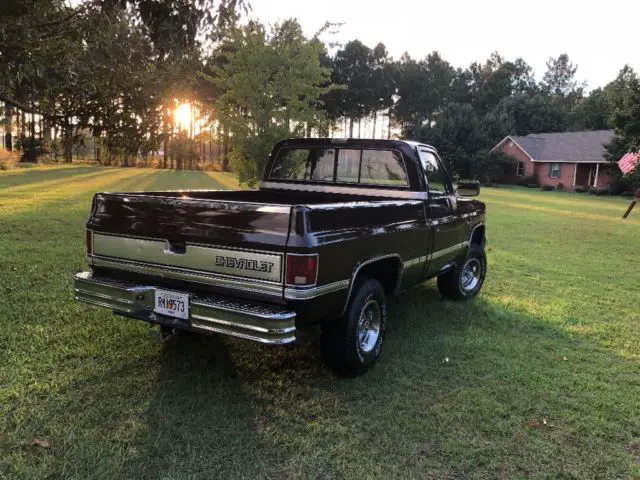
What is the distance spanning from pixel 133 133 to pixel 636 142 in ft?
52.1

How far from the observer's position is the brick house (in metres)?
36.8

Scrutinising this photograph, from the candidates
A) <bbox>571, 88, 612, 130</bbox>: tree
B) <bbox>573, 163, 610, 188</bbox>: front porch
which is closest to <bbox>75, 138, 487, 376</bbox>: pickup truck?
<bbox>573, 163, 610, 188</bbox>: front porch

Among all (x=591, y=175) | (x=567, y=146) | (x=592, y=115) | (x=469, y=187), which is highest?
(x=592, y=115)

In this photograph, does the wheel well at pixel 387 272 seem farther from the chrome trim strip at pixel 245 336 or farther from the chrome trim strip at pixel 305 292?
the chrome trim strip at pixel 245 336

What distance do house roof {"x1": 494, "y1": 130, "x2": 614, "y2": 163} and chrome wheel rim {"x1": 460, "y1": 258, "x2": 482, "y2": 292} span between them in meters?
33.5

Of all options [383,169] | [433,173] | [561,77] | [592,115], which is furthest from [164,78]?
[561,77]

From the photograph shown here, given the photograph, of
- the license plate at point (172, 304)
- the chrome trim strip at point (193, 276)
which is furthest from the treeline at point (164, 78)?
the license plate at point (172, 304)

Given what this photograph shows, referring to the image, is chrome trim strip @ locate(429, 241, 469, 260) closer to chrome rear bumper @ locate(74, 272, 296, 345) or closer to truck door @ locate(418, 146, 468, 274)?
truck door @ locate(418, 146, 468, 274)

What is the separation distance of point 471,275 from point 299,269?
13.3 ft

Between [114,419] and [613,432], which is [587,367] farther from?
[114,419]

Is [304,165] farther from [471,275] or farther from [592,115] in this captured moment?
[592,115]

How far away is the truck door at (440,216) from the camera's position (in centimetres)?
523

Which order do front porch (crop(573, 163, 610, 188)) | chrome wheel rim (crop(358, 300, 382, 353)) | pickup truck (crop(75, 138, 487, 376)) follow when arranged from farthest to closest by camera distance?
front porch (crop(573, 163, 610, 188)) < chrome wheel rim (crop(358, 300, 382, 353)) < pickup truck (crop(75, 138, 487, 376))

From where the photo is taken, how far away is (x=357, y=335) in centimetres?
402
